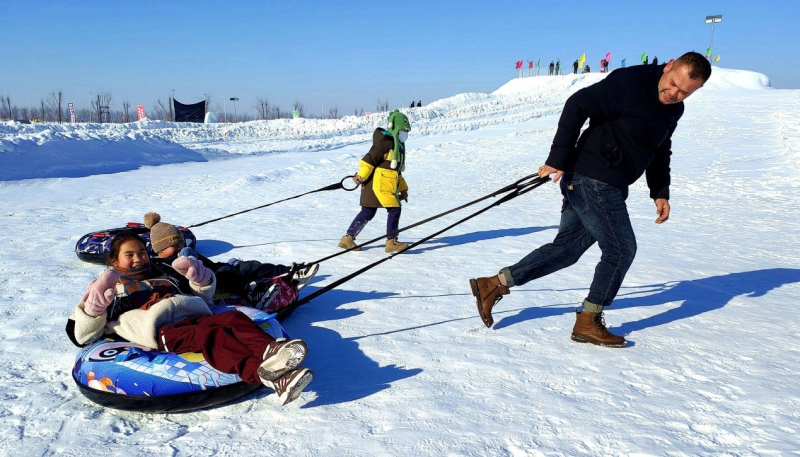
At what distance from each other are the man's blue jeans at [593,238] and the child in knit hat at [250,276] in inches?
61.9

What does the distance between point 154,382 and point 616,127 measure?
2.81 metres

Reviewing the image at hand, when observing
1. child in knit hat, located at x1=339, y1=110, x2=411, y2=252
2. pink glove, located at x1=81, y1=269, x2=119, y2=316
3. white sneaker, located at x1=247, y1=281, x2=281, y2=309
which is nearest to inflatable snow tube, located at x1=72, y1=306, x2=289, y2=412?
pink glove, located at x1=81, y1=269, x2=119, y2=316

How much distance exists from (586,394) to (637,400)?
24 cm

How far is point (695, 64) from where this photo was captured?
3.22m

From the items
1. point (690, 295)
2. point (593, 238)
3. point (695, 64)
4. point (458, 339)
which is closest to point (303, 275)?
point (458, 339)

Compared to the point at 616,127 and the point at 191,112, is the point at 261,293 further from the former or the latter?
the point at 191,112

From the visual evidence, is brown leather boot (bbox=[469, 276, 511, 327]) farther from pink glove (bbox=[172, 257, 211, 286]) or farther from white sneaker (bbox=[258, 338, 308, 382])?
pink glove (bbox=[172, 257, 211, 286])

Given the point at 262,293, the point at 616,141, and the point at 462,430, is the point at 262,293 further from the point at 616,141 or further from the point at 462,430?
the point at 616,141

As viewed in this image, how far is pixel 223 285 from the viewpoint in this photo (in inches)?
180

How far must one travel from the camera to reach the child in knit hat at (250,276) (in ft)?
13.8

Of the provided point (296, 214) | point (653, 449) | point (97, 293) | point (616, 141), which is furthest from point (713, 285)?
point (296, 214)

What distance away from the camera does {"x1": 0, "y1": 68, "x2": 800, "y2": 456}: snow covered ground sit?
2697 mm

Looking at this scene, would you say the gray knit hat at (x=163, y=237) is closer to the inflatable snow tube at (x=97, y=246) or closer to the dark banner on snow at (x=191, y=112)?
the inflatable snow tube at (x=97, y=246)

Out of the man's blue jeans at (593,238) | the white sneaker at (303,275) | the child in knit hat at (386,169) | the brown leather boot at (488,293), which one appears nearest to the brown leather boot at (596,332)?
the man's blue jeans at (593,238)
